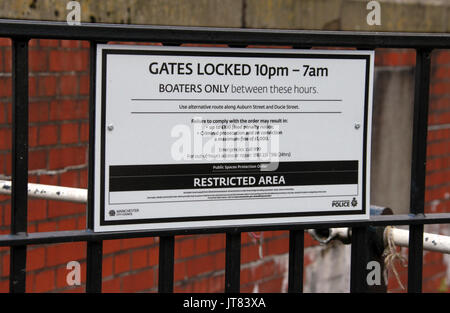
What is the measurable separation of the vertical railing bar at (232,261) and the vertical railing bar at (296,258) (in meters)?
0.15

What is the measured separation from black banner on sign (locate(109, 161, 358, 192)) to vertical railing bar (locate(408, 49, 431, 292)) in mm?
214

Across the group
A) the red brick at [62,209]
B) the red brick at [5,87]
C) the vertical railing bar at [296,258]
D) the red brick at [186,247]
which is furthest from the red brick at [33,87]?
the vertical railing bar at [296,258]

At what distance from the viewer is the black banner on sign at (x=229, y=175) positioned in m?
1.92

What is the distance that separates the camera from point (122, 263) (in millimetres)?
3652

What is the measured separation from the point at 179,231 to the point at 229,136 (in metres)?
0.27

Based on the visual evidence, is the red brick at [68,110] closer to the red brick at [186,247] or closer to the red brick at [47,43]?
the red brick at [47,43]

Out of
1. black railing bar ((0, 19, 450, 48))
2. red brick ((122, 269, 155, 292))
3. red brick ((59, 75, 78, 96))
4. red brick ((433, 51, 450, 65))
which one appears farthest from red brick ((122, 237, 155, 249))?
red brick ((433, 51, 450, 65))

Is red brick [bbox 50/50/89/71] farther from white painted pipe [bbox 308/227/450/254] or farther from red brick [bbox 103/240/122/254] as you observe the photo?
white painted pipe [bbox 308/227/450/254]

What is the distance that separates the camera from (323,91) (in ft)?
6.82

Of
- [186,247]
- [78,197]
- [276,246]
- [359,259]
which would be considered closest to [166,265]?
[78,197]

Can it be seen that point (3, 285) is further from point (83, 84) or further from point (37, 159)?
point (83, 84)

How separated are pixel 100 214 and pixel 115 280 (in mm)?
1790
